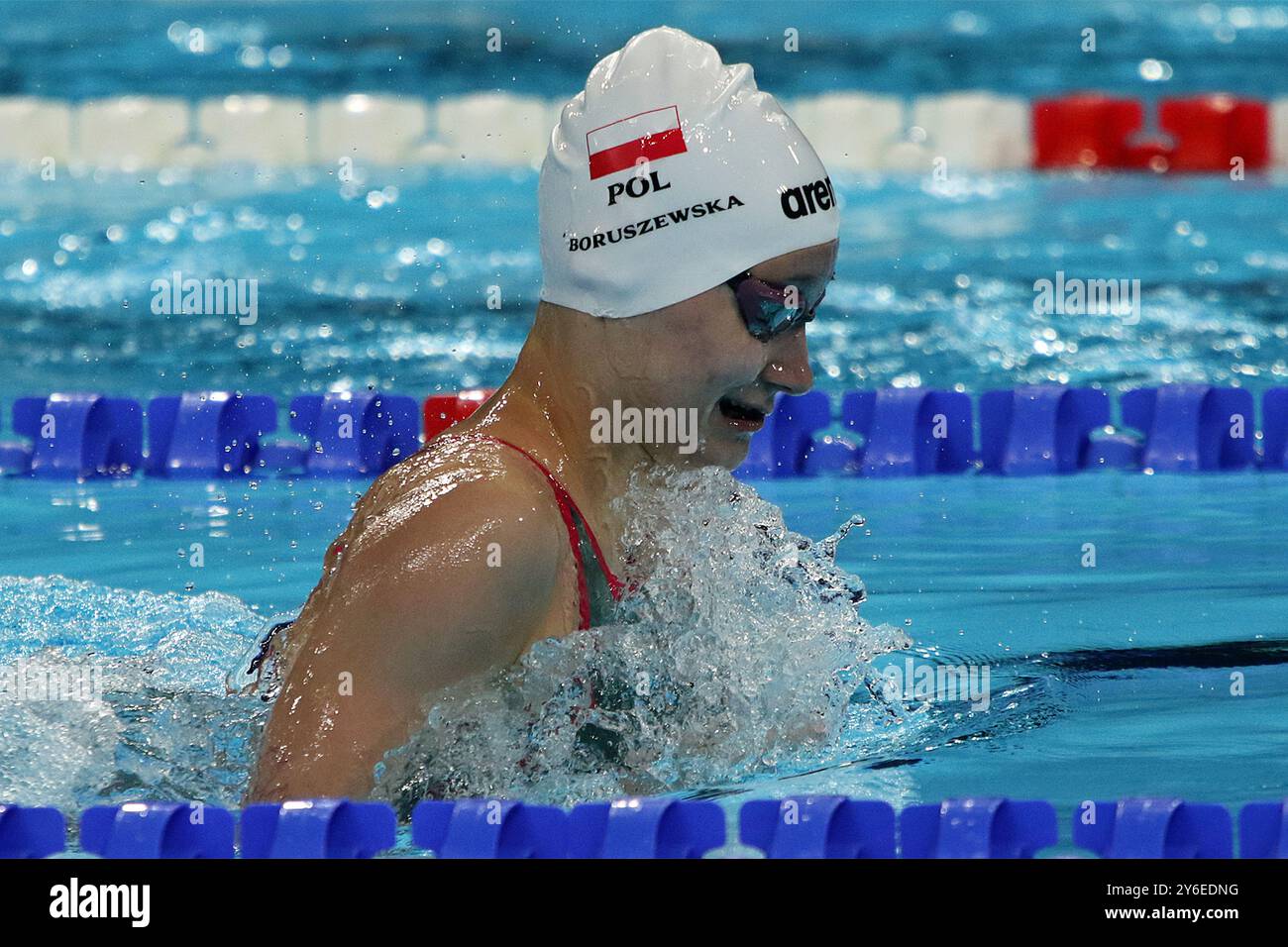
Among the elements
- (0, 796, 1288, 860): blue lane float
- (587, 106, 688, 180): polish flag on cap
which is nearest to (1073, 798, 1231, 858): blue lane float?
(0, 796, 1288, 860): blue lane float

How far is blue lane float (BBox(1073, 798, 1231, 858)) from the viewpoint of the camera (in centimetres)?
212

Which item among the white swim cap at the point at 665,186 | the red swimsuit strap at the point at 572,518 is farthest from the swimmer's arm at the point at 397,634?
the white swim cap at the point at 665,186

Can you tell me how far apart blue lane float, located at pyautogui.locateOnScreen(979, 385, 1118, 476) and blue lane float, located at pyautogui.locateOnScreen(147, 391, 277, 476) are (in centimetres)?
205

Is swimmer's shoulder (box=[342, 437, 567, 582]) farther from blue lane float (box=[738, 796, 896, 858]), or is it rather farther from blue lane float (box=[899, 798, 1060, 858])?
blue lane float (box=[899, 798, 1060, 858])

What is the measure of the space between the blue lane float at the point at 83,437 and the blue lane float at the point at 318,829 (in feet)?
11.5

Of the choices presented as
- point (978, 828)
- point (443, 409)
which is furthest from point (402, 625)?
point (443, 409)

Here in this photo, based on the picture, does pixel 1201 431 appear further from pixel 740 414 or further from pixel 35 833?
pixel 35 833

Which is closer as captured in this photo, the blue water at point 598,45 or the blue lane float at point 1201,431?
the blue lane float at point 1201,431

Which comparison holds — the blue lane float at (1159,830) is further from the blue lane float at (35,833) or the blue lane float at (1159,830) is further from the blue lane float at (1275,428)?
the blue lane float at (1275,428)

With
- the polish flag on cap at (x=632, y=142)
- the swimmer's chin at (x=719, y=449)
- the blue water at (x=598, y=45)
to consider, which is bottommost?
the swimmer's chin at (x=719, y=449)

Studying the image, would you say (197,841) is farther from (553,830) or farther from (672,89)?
(672,89)

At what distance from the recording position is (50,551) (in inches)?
169

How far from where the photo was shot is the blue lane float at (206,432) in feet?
17.1

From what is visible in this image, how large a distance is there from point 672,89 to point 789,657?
→ 800 millimetres
